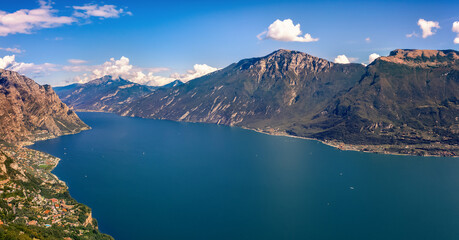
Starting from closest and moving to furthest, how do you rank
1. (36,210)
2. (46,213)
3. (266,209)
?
(46,213), (36,210), (266,209)

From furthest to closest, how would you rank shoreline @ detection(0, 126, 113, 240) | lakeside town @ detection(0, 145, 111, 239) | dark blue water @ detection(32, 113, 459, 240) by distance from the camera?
dark blue water @ detection(32, 113, 459, 240), shoreline @ detection(0, 126, 113, 240), lakeside town @ detection(0, 145, 111, 239)

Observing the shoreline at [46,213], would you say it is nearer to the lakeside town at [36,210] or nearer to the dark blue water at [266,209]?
the lakeside town at [36,210]

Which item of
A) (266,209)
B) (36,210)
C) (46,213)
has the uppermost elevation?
(36,210)

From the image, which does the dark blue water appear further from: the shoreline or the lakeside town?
the lakeside town

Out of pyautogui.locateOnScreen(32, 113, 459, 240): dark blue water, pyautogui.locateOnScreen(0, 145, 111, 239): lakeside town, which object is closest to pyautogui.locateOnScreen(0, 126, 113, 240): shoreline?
pyautogui.locateOnScreen(0, 145, 111, 239): lakeside town

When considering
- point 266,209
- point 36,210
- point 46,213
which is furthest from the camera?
point 266,209

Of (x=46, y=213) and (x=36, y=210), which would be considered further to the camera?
(x=36, y=210)

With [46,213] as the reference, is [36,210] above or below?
above

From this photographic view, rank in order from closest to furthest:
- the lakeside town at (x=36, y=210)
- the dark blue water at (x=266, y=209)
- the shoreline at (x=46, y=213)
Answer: the lakeside town at (x=36, y=210) < the shoreline at (x=46, y=213) < the dark blue water at (x=266, y=209)

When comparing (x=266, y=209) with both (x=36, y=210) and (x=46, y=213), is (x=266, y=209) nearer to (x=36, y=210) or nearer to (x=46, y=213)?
(x=46, y=213)

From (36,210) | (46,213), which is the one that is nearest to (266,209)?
(46,213)

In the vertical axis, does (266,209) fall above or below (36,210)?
below

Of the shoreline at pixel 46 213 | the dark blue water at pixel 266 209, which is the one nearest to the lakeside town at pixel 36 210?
the shoreline at pixel 46 213
